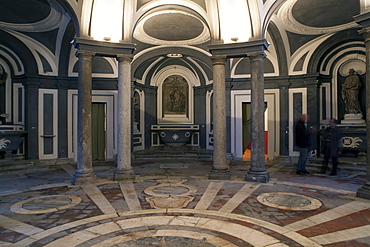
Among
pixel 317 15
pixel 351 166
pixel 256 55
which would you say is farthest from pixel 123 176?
pixel 317 15

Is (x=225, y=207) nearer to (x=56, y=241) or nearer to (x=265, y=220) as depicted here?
(x=265, y=220)

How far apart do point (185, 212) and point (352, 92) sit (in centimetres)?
854

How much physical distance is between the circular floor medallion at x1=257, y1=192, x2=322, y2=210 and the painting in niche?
367 inches

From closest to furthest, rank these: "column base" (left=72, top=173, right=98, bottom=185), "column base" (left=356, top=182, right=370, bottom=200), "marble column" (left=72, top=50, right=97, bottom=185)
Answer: "column base" (left=356, top=182, right=370, bottom=200), "column base" (left=72, top=173, right=98, bottom=185), "marble column" (left=72, top=50, right=97, bottom=185)

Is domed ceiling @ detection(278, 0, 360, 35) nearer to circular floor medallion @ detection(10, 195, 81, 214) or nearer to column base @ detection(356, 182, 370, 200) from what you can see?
column base @ detection(356, 182, 370, 200)

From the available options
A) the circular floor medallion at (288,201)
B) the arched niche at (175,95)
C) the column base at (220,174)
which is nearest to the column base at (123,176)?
the column base at (220,174)

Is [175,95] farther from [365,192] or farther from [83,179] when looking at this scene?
[365,192]

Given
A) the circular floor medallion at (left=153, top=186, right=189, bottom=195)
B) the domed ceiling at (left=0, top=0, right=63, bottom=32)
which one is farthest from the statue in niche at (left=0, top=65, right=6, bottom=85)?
the circular floor medallion at (left=153, top=186, right=189, bottom=195)

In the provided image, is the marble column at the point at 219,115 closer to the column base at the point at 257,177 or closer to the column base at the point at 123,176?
the column base at the point at 257,177

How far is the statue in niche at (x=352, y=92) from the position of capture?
10156mm

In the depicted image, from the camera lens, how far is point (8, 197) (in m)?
5.78

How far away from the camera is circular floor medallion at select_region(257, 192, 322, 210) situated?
16.3ft

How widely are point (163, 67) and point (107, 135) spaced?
4652 millimetres

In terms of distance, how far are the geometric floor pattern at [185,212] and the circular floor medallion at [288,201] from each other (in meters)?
0.02
